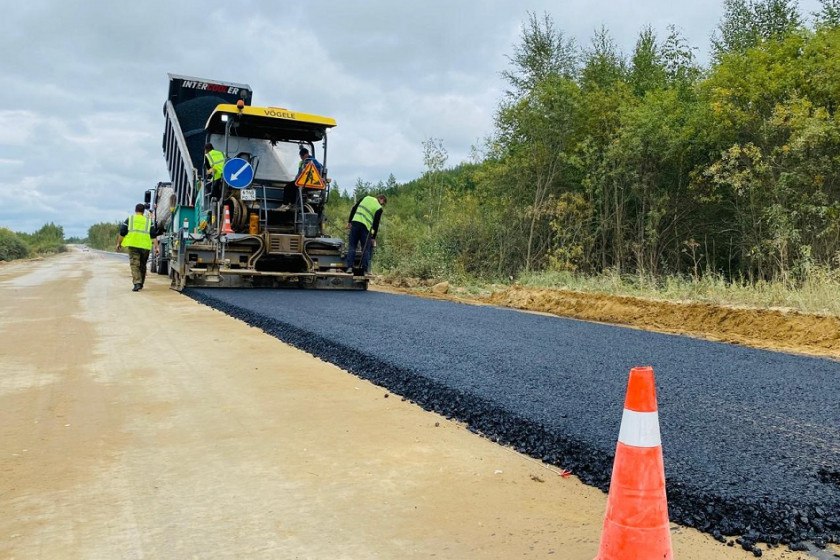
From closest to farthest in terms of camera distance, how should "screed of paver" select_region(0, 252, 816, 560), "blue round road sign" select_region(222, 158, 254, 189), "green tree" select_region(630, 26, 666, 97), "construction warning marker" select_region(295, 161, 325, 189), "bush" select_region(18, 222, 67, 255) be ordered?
"screed of paver" select_region(0, 252, 816, 560) → "blue round road sign" select_region(222, 158, 254, 189) → "construction warning marker" select_region(295, 161, 325, 189) → "green tree" select_region(630, 26, 666, 97) → "bush" select_region(18, 222, 67, 255)

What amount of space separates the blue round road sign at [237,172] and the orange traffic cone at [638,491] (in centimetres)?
849

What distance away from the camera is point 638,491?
1.90 metres

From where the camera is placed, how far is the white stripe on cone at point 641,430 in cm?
194

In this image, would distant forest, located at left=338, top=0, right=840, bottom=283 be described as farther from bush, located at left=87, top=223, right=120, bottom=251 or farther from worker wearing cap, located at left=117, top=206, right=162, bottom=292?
bush, located at left=87, top=223, right=120, bottom=251

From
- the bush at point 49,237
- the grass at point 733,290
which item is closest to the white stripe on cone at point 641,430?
the grass at point 733,290

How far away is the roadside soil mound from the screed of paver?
4.90m

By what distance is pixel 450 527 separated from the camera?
224 centimetres

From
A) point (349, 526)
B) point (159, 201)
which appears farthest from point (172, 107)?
point (349, 526)

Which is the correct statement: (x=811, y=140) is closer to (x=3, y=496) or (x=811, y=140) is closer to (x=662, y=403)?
(x=662, y=403)

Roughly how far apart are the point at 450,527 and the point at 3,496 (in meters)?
1.68

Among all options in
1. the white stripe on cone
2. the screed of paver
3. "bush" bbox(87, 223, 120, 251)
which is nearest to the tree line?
"bush" bbox(87, 223, 120, 251)

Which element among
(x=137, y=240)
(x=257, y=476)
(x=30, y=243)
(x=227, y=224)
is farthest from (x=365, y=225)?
(x=30, y=243)

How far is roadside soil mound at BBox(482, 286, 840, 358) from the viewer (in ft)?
22.7

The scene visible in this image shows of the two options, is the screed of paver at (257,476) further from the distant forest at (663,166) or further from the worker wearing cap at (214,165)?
the distant forest at (663,166)
